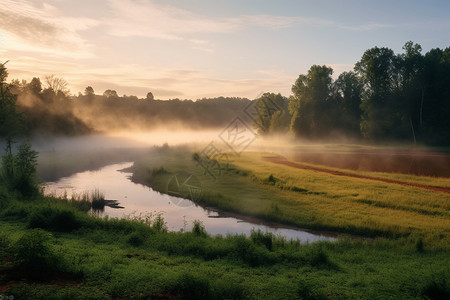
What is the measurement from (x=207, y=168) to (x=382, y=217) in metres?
31.4

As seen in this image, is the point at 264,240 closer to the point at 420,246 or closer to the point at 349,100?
the point at 420,246

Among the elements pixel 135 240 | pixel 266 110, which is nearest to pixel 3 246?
pixel 135 240

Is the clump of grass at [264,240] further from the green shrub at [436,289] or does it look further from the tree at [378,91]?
the tree at [378,91]

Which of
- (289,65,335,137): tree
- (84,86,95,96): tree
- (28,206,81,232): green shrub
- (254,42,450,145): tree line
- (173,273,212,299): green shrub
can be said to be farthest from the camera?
(84,86,95,96): tree

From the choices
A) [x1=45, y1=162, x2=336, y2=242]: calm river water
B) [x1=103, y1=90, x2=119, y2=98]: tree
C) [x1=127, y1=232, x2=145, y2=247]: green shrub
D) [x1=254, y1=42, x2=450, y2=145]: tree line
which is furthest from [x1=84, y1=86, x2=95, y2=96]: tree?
[x1=127, y1=232, x2=145, y2=247]: green shrub

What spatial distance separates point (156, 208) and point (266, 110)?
94.1 metres

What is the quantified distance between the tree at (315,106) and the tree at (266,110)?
554 inches

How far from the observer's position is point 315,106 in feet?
332

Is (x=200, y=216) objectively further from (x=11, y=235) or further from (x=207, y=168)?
(x=207, y=168)

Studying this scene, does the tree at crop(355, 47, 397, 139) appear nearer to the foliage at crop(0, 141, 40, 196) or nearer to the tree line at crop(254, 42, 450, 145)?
the tree line at crop(254, 42, 450, 145)

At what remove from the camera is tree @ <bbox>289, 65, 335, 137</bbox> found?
100m

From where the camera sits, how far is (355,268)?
13586 mm

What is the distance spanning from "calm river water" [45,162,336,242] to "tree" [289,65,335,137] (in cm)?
6617

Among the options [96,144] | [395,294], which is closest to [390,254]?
[395,294]
